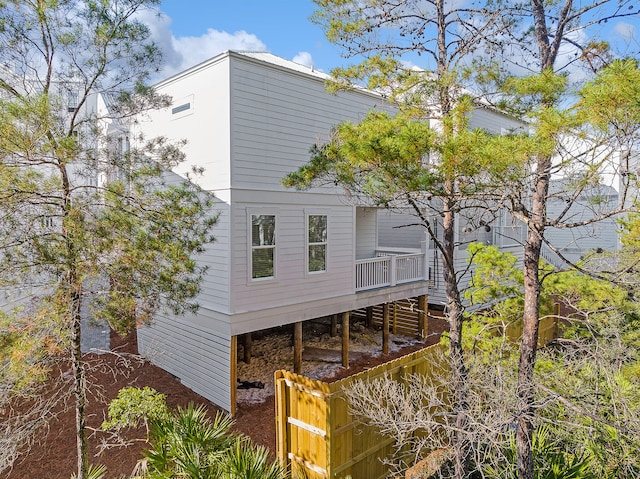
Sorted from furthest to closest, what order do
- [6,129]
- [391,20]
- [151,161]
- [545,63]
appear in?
[391,20]
[151,161]
[545,63]
[6,129]

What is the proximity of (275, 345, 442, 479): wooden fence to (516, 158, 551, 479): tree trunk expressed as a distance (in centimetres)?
222

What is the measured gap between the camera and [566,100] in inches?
220

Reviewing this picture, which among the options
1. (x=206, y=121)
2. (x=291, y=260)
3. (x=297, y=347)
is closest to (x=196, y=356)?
(x=297, y=347)

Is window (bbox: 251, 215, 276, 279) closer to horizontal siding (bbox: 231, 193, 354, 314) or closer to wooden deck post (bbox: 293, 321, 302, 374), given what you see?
horizontal siding (bbox: 231, 193, 354, 314)

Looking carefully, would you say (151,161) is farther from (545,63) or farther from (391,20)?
(545,63)

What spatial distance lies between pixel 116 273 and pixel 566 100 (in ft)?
21.2

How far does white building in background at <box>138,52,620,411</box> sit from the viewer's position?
9797 millimetres

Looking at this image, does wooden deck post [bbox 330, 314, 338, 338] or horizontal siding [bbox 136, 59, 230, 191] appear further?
wooden deck post [bbox 330, 314, 338, 338]

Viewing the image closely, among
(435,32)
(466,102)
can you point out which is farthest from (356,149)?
(435,32)

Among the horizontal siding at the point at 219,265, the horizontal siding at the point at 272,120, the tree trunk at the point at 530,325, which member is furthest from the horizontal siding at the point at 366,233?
the tree trunk at the point at 530,325

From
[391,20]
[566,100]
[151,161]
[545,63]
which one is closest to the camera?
[566,100]

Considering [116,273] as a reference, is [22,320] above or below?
below

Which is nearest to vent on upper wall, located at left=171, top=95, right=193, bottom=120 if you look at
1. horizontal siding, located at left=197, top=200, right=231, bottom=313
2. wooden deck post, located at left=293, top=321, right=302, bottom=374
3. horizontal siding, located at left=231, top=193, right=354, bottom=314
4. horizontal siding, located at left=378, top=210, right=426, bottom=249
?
horizontal siding, located at left=197, top=200, right=231, bottom=313

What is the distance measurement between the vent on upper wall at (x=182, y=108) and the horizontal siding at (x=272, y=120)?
5.82ft
